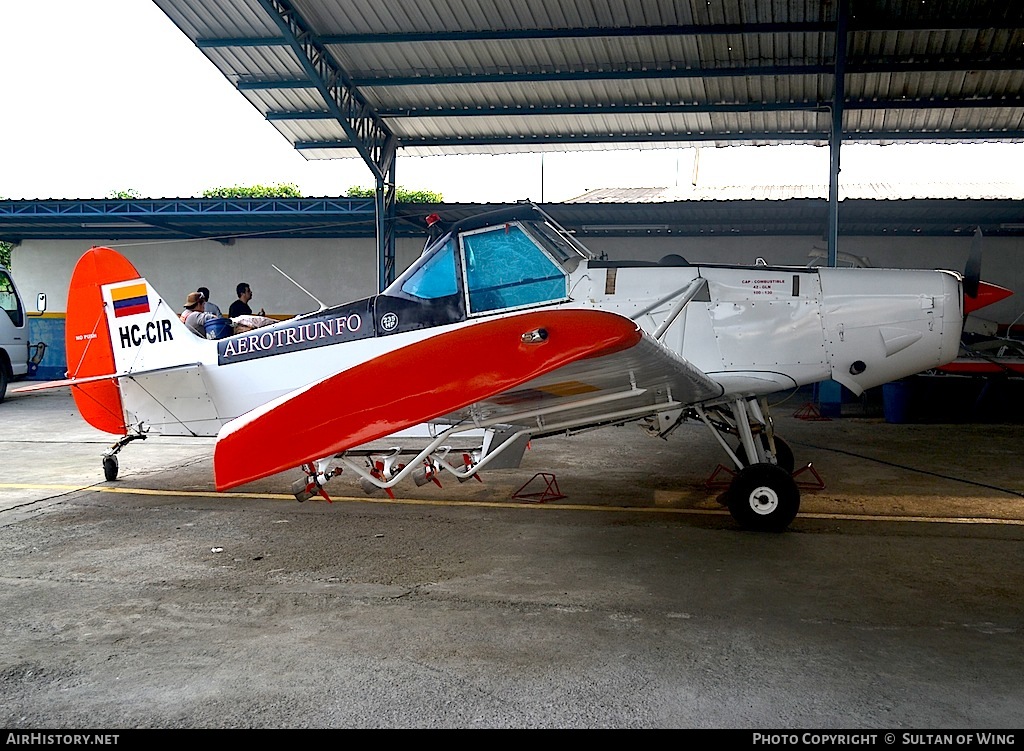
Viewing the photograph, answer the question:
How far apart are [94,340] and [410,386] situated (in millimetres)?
5397

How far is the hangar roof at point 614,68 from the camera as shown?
1283 centimetres

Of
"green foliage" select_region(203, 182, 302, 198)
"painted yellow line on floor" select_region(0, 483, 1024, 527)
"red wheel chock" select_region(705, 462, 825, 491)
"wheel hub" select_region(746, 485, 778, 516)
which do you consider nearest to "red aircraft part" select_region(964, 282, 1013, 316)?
"painted yellow line on floor" select_region(0, 483, 1024, 527)

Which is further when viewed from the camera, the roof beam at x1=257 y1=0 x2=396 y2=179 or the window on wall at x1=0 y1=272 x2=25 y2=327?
the window on wall at x1=0 y1=272 x2=25 y2=327

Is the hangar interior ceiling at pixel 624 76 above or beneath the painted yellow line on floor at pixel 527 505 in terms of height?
above

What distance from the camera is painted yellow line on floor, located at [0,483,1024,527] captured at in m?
6.54

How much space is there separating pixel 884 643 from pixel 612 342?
1.98 m

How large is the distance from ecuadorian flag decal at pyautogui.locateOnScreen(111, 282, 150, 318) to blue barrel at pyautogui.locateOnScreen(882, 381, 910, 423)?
36.7 ft

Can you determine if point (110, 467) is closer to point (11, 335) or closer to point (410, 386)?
point (410, 386)

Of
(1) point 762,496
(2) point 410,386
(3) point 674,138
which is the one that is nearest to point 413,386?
(2) point 410,386

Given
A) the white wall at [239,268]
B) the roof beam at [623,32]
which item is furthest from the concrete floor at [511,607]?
the white wall at [239,268]

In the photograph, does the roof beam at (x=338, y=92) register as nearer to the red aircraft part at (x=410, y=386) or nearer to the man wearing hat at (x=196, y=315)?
the man wearing hat at (x=196, y=315)

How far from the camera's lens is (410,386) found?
397 centimetres

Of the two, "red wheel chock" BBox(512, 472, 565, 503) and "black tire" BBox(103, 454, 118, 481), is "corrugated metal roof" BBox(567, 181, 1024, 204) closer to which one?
"red wheel chock" BBox(512, 472, 565, 503)

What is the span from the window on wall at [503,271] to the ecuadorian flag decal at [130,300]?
3588 millimetres
